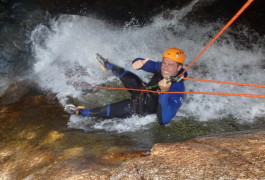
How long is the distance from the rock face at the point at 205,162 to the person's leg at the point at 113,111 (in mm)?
1724

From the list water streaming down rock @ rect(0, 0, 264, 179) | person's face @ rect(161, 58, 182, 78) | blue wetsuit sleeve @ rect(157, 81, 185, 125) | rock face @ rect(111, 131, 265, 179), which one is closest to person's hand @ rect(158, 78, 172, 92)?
blue wetsuit sleeve @ rect(157, 81, 185, 125)

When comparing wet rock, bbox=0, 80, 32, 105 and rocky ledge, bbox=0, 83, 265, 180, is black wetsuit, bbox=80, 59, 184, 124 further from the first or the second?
wet rock, bbox=0, 80, 32, 105

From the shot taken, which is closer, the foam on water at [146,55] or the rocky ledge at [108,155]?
the rocky ledge at [108,155]

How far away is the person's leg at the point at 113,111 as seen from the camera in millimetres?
3914

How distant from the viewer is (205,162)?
1.84 meters

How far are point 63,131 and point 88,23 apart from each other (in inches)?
196

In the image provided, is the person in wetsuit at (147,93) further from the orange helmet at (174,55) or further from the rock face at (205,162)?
the rock face at (205,162)

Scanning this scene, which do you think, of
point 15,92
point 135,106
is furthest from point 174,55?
point 15,92

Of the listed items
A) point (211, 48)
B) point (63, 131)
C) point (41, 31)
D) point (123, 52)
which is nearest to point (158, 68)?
point (63, 131)

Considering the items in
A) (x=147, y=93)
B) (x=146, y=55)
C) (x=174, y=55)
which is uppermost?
(x=146, y=55)

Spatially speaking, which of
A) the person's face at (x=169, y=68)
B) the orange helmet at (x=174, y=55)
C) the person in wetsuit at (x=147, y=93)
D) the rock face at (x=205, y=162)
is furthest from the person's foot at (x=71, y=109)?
the rock face at (x=205, y=162)

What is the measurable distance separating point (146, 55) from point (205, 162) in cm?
479

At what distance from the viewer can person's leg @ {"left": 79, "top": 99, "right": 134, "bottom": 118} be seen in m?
3.91

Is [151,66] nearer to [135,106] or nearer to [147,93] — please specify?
[147,93]
